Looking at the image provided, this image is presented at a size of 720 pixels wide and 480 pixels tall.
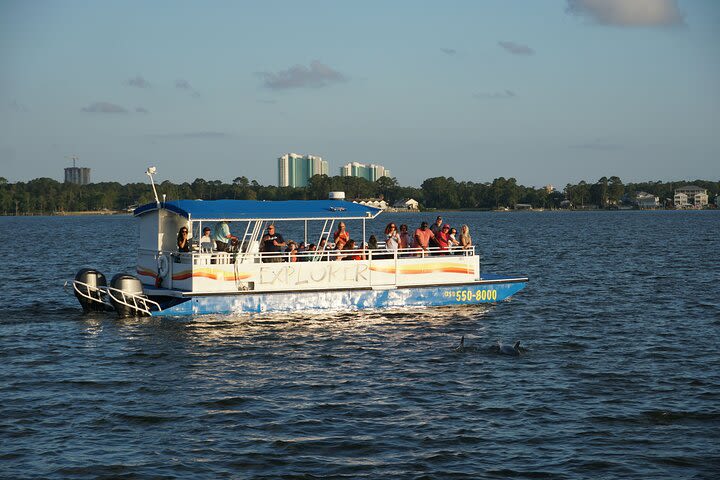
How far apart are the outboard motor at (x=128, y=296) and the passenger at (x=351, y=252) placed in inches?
235

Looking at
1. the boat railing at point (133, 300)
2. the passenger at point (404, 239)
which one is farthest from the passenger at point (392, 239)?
the boat railing at point (133, 300)

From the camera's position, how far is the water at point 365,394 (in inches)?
569

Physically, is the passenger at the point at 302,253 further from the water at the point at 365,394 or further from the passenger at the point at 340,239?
the water at the point at 365,394

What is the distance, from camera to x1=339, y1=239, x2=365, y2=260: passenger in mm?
27672

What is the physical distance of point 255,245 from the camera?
27203mm

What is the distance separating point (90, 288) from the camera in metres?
26.9

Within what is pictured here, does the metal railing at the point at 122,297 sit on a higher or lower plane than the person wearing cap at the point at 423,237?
lower

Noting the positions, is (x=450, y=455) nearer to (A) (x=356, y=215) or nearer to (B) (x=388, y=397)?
(B) (x=388, y=397)

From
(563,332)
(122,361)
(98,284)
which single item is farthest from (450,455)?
(98,284)

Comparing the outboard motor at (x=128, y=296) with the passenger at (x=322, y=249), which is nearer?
the outboard motor at (x=128, y=296)

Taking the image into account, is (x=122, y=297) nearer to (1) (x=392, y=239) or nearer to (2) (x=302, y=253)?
(2) (x=302, y=253)

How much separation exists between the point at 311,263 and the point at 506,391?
31.9 ft

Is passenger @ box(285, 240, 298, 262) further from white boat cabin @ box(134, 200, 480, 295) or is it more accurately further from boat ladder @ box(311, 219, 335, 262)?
boat ladder @ box(311, 219, 335, 262)

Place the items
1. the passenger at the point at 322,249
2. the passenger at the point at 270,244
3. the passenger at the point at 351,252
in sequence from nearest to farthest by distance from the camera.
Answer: the passenger at the point at 322,249 → the passenger at the point at 270,244 → the passenger at the point at 351,252
